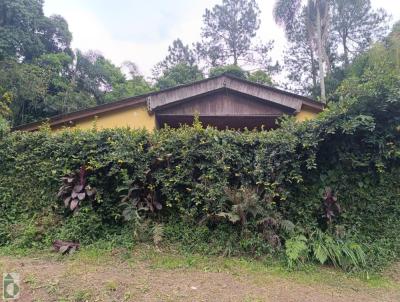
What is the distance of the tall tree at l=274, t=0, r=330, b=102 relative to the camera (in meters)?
22.6

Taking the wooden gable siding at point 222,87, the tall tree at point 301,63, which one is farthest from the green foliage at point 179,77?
the wooden gable siding at point 222,87

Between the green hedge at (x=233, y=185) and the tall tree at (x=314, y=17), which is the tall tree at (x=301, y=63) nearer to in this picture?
the tall tree at (x=314, y=17)

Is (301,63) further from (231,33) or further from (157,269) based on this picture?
(157,269)

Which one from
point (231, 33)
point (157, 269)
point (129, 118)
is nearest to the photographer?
point (157, 269)

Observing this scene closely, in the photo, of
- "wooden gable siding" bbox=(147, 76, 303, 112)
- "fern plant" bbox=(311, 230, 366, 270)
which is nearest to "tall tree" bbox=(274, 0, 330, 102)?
"wooden gable siding" bbox=(147, 76, 303, 112)

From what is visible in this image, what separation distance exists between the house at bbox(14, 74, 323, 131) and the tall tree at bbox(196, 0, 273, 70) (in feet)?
87.1

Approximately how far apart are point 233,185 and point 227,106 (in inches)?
157

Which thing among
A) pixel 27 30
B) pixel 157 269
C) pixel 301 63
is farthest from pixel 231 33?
pixel 157 269

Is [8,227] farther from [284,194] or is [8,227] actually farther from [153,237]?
[284,194]

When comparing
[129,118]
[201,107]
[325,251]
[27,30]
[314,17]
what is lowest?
[325,251]

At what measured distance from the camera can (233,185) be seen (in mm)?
4957

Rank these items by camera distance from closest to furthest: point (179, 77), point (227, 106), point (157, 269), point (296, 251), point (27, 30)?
1. point (157, 269)
2. point (296, 251)
3. point (227, 106)
4. point (27, 30)
5. point (179, 77)

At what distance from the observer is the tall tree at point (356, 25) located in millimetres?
26812

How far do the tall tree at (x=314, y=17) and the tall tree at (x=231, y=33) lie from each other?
9.00 metres
